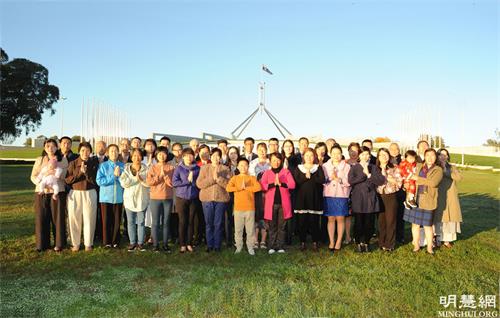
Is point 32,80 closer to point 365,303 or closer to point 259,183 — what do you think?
point 259,183

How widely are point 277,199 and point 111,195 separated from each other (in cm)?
264

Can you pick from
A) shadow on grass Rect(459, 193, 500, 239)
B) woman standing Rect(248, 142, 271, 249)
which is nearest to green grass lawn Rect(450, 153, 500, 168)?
shadow on grass Rect(459, 193, 500, 239)

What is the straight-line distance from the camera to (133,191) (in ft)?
22.1

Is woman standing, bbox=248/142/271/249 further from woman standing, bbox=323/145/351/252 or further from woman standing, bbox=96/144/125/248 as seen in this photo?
woman standing, bbox=96/144/125/248

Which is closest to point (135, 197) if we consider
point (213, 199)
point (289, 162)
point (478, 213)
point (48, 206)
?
point (213, 199)

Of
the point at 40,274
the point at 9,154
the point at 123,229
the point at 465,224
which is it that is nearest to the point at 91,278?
the point at 40,274

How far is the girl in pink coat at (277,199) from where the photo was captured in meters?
6.68

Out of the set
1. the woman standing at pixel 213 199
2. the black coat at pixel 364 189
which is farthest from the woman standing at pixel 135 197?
the black coat at pixel 364 189

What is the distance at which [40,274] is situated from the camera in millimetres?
5543

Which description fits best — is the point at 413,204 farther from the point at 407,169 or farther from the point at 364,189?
the point at 364,189

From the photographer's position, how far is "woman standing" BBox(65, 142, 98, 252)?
21.8ft

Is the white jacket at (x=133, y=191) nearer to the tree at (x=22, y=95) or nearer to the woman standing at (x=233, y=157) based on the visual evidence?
the woman standing at (x=233, y=157)

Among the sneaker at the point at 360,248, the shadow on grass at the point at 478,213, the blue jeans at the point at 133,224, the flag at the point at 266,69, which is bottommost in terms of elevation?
the shadow on grass at the point at 478,213

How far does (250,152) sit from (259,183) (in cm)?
142
